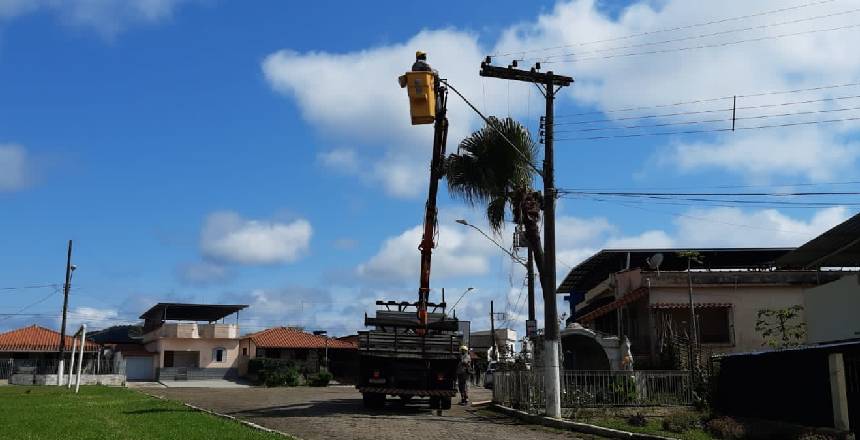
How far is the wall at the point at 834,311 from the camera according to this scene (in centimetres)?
2006

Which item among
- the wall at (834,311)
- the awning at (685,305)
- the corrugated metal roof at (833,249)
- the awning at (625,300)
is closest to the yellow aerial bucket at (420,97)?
the corrugated metal roof at (833,249)

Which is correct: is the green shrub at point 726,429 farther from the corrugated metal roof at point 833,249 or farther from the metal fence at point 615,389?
the corrugated metal roof at point 833,249

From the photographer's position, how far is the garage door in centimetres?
5672

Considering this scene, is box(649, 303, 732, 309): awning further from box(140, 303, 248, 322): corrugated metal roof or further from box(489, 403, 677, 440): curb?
box(140, 303, 248, 322): corrugated metal roof

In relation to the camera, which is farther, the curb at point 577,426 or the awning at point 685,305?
the awning at point 685,305

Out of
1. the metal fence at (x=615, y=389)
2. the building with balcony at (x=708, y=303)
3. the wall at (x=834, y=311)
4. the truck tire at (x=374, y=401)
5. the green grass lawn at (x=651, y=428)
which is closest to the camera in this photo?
the green grass lawn at (x=651, y=428)

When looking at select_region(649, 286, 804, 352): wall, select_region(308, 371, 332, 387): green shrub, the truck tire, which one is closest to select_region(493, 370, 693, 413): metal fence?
the truck tire

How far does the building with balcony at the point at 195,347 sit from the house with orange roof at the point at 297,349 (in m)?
1.00

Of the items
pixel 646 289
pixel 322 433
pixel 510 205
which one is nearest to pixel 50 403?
pixel 322 433

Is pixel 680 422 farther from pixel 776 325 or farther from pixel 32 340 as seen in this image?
pixel 32 340

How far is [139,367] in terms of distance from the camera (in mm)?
57250

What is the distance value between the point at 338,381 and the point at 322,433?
123 ft

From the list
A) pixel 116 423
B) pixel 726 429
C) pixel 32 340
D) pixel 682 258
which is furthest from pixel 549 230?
pixel 32 340

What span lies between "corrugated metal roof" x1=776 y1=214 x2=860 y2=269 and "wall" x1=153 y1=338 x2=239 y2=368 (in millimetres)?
42270
